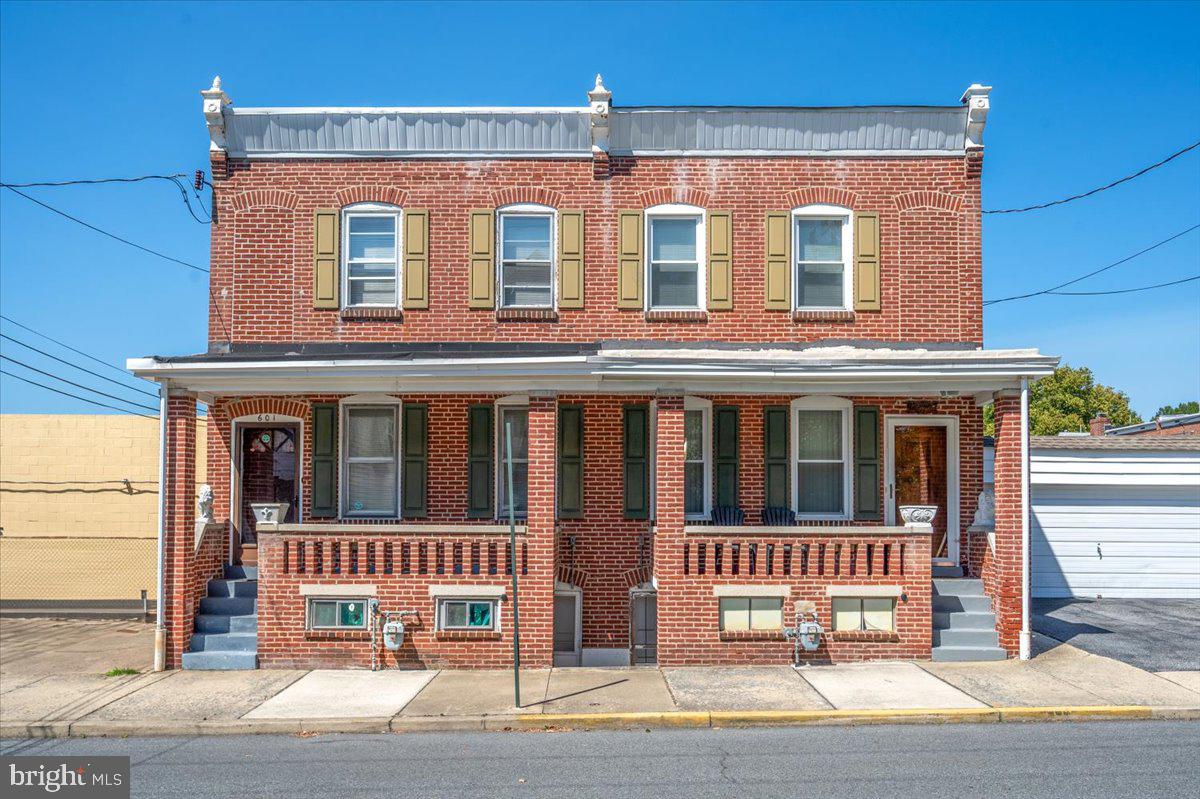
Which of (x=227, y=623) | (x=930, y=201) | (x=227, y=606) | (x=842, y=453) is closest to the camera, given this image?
(x=227, y=623)

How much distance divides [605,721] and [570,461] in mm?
4806

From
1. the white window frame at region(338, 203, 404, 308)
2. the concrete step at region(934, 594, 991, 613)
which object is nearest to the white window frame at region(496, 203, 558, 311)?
the white window frame at region(338, 203, 404, 308)

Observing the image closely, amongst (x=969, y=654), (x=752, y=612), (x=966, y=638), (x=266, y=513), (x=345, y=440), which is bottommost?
(x=969, y=654)

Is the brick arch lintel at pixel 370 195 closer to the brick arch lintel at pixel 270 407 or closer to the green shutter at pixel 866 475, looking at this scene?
the brick arch lintel at pixel 270 407

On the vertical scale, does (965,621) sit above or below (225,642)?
above

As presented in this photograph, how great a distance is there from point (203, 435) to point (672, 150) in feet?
33.6

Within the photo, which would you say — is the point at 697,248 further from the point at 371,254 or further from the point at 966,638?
the point at 966,638

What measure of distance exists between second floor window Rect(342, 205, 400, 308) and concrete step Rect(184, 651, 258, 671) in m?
5.32

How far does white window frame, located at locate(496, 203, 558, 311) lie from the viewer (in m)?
14.2

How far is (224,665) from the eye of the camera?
11.8 meters

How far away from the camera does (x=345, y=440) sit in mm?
13836

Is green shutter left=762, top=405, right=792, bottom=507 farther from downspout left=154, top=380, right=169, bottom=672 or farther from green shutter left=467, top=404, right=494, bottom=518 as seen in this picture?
downspout left=154, top=380, right=169, bottom=672

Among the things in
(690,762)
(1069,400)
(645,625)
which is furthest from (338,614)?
(1069,400)

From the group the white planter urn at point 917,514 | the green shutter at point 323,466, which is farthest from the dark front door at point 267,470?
the white planter urn at point 917,514
